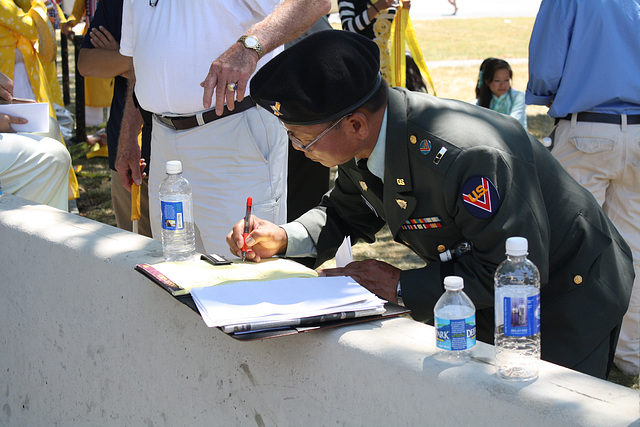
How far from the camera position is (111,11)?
459 cm

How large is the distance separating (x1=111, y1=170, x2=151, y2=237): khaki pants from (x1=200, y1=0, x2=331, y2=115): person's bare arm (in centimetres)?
171

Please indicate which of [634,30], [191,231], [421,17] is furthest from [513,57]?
[191,231]

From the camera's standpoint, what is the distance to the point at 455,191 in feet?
7.28

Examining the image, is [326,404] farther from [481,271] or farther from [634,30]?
[634,30]

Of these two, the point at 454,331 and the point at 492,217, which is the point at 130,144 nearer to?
the point at 492,217

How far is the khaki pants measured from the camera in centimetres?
462

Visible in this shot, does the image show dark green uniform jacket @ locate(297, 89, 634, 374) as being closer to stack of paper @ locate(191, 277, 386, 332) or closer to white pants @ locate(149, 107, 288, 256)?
stack of paper @ locate(191, 277, 386, 332)

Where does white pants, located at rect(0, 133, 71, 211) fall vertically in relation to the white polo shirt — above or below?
below

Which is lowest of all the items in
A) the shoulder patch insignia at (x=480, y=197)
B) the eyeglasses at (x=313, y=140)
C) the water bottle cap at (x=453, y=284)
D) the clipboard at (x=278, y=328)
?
the clipboard at (x=278, y=328)

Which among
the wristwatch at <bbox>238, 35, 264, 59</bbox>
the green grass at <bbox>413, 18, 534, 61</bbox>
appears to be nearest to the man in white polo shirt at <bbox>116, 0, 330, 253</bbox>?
the wristwatch at <bbox>238, 35, 264, 59</bbox>

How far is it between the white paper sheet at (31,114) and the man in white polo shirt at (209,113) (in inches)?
35.3

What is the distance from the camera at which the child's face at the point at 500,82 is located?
727 cm

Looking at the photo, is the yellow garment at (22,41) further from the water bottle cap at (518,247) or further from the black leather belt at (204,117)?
the water bottle cap at (518,247)

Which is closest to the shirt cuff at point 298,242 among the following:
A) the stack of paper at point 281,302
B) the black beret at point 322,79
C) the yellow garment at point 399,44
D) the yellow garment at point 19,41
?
the stack of paper at point 281,302
